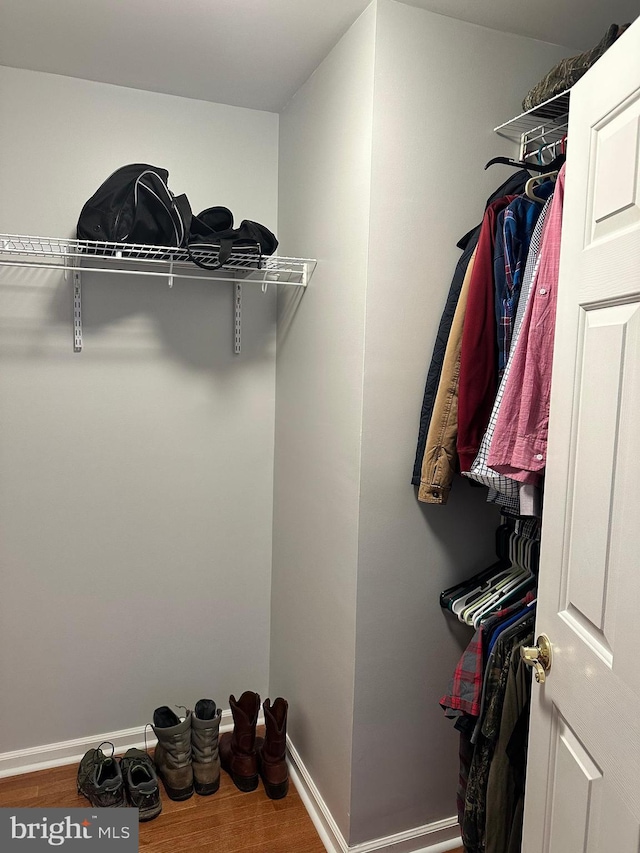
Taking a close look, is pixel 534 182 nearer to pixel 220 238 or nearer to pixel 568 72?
→ pixel 568 72

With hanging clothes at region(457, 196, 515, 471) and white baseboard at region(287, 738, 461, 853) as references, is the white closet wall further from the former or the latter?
hanging clothes at region(457, 196, 515, 471)

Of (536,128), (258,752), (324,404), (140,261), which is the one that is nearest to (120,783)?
(258,752)

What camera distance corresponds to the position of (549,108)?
168 cm

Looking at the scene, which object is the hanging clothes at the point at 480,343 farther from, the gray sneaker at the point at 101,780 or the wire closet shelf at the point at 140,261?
the gray sneaker at the point at 101,780

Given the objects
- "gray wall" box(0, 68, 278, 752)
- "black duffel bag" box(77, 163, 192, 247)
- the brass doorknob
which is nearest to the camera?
the brass doorknob

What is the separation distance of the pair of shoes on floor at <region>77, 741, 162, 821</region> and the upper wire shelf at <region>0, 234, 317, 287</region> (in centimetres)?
163

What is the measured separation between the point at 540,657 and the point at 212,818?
1421mm

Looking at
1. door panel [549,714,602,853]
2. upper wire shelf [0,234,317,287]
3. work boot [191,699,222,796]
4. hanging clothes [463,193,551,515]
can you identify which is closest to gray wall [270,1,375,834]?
upper wire shelf [0,234,317,287]

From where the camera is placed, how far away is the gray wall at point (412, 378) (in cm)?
174

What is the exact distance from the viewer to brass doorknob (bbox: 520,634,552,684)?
1261 millimetres

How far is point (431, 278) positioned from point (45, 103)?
1.41 meters

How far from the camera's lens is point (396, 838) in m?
1.98

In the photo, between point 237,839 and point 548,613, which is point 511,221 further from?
point 237,839

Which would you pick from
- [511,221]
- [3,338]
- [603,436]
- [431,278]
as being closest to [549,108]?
[511,221]
